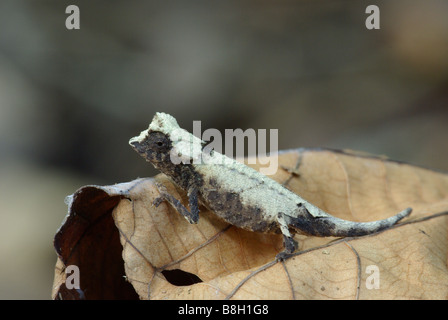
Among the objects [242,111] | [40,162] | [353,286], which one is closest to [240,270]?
[353,286]

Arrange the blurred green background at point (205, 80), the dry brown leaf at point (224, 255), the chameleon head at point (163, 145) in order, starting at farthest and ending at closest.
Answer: the blurred green background at point (205, 80) < the chameleon head at point (163, 145) < the dry brown leaf at point (224, 255)

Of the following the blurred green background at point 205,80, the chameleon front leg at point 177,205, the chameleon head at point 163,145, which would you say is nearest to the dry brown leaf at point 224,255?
the chameleon front leg at point 177,205

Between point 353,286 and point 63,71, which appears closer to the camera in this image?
point 353,286

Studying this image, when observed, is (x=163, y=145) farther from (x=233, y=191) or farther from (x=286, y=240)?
(x=286, y=240)

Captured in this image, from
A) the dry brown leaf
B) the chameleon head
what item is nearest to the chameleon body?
the chameleon head

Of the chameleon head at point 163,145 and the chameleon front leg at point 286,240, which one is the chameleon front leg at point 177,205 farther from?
the chameleon front leg at point 286,240

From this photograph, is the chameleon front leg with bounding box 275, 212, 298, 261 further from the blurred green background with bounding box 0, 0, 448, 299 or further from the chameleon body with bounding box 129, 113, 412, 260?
the blurred green background with bounding box 0, 0, 448, 299

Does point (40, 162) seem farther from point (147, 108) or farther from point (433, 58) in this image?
point (433, 58)
